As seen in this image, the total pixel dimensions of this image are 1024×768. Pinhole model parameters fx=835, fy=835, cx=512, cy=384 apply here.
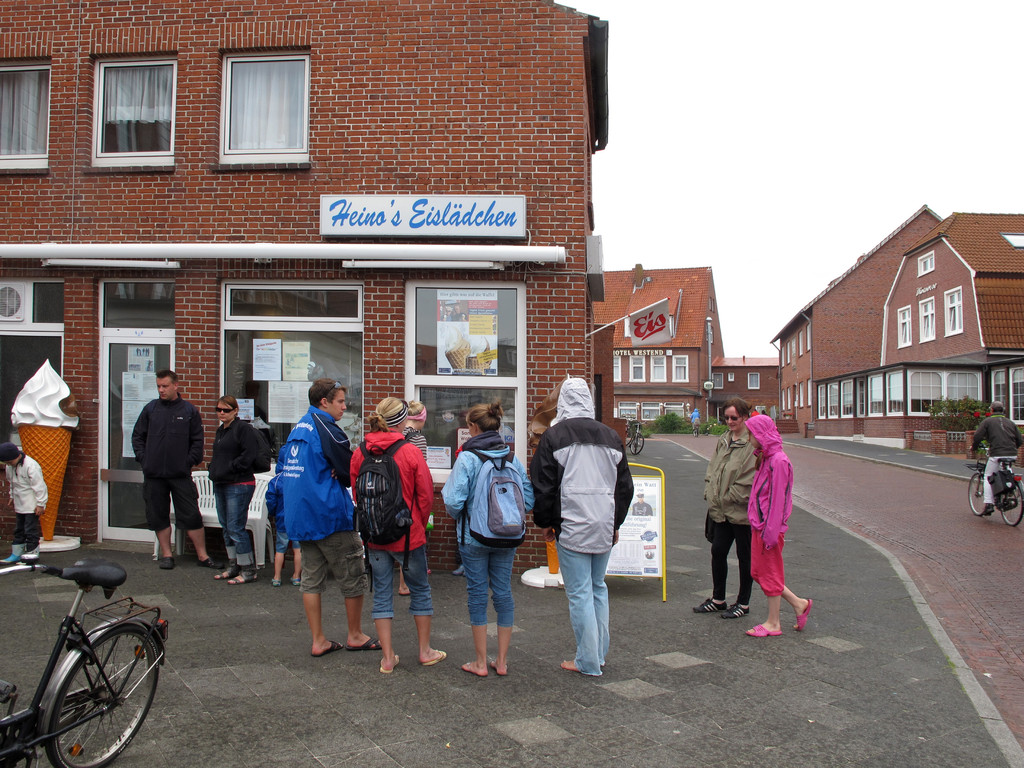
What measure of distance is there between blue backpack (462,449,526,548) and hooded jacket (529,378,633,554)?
0.66ft

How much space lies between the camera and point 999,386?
31.0 m

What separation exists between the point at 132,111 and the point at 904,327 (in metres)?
40.5

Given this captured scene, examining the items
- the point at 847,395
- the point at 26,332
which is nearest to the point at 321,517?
the point at 26,332

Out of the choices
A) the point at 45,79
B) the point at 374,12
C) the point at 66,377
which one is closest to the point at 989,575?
the point at 374,12

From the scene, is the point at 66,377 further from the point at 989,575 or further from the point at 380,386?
the point at 989,575

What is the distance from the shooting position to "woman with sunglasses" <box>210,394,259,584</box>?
300 inches

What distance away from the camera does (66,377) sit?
9016mm

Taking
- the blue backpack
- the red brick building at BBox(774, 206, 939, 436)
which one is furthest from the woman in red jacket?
the red brick building at BBox(774, 206, 939, 436)

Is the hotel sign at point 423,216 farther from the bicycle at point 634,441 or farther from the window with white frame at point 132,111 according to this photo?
the bicycle at point 634,441

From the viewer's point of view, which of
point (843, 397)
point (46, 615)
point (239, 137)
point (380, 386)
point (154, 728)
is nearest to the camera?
point (154, 728)

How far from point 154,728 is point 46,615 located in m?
2.70

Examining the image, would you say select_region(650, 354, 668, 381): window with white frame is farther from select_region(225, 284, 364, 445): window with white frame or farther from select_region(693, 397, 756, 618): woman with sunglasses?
select_region(693, 397, 756, 618): woman with sunglasses

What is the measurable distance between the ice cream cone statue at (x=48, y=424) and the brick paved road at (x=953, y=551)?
8532mm

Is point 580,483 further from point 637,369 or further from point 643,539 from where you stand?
point 637,369
